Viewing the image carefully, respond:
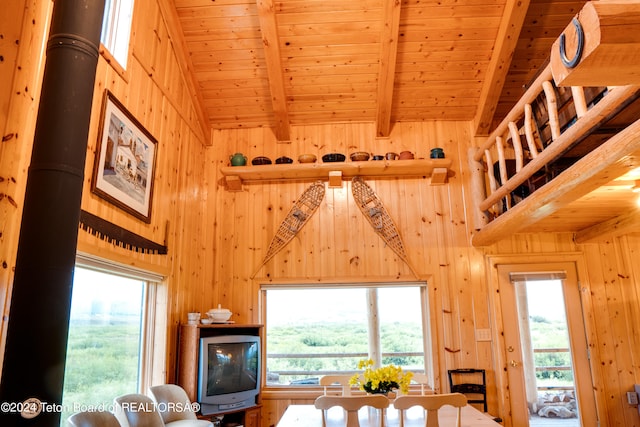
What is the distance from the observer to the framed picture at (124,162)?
315 centimetres

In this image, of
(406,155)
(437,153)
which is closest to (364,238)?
(406,155)

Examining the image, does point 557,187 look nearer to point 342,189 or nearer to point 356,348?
point 342,189

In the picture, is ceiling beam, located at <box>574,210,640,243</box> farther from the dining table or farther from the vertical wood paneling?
the vertical wood paneling

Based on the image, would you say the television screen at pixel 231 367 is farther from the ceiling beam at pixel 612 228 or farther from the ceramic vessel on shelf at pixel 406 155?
the ceiling beam at pixel 612 228

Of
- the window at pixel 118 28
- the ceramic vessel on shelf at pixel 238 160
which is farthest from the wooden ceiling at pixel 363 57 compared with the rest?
the window at pixel 118 28

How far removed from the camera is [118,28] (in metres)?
3.64

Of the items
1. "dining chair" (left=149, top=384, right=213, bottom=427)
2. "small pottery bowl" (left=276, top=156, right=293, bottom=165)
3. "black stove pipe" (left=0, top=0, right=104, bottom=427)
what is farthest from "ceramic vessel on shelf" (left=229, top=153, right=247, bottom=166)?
"black stove pipe" (left=0, top=0, right=104, bottom=427)

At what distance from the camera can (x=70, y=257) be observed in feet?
5.18

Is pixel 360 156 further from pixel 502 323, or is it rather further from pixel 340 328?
pixel 502 323

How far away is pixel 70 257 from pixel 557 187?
123 inches

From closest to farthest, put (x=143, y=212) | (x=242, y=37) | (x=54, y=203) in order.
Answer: (x=54, y=203), (x=143, y=212), (x=242, y=37)

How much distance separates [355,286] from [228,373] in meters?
1.77

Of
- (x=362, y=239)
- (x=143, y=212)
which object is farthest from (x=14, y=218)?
(x=362, y=239)

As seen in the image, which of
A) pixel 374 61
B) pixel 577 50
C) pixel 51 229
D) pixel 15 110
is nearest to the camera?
pixel 577 50
